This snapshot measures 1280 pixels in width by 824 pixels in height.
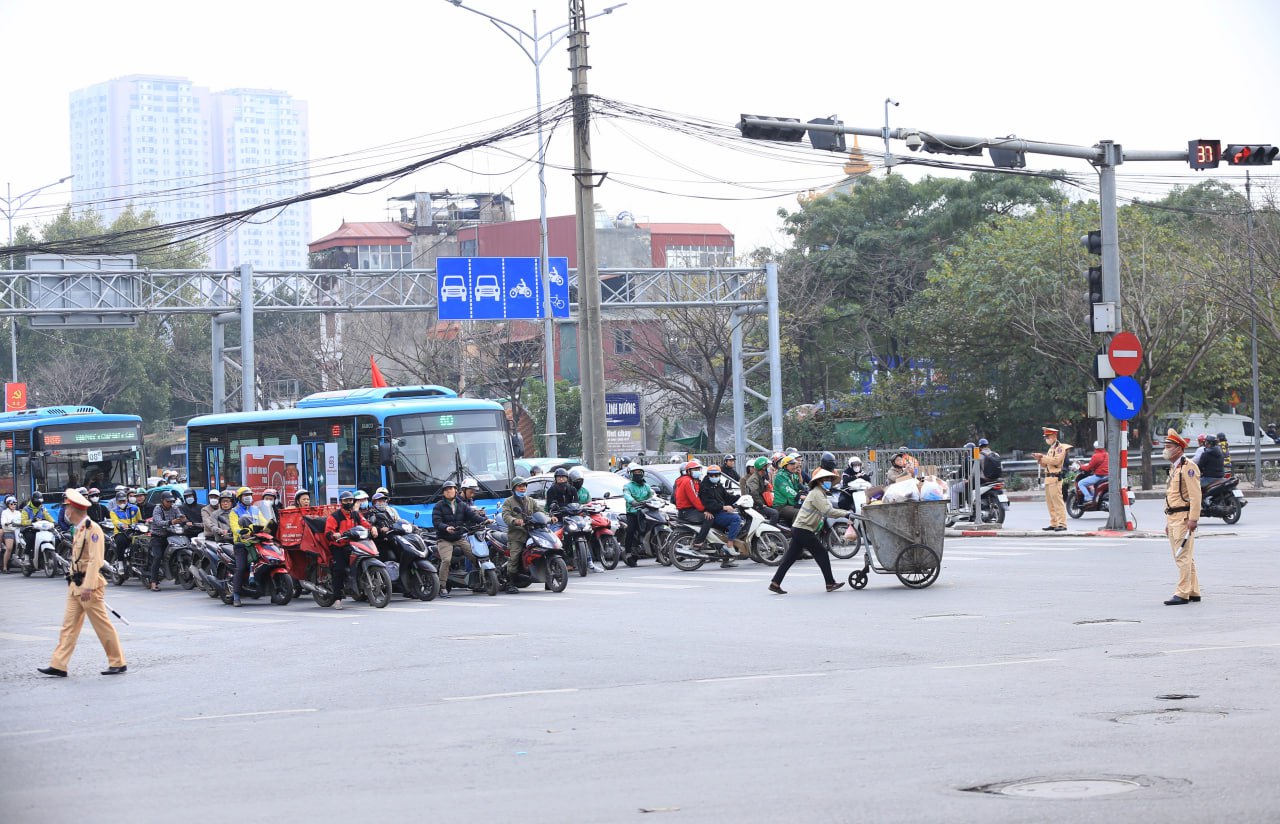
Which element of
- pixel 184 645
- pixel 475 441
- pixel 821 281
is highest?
pixel 821 281

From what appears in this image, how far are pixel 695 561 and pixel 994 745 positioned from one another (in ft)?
48.3

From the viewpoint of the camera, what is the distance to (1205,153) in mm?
23109

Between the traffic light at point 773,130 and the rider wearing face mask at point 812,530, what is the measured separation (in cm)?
532

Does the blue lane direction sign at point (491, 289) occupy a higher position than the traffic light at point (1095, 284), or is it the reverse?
the blue lane direction sign at point (491, 289)

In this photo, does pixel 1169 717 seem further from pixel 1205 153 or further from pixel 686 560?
pixel 1205 153

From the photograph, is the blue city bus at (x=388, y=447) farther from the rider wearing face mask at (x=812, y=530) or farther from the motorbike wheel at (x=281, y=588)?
the rider wearing face mask at (x=812, y=530)

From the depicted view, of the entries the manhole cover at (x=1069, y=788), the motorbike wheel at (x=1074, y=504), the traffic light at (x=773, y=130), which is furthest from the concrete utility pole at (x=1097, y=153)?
the manhole cover at (x=1069, y=788)

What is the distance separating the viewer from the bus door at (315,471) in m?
25.8

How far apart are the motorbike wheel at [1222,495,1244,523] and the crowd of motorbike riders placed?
636 centimetres

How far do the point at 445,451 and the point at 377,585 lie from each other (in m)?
5.30

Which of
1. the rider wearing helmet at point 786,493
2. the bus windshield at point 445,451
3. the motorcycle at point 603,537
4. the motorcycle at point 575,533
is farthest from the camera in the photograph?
the bus windshield at point 445,451

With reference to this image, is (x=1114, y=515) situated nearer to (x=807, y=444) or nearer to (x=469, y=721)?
(x=469, y=721)

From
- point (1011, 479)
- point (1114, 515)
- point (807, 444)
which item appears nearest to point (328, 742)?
point (1114, 515)

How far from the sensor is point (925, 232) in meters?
55.6
